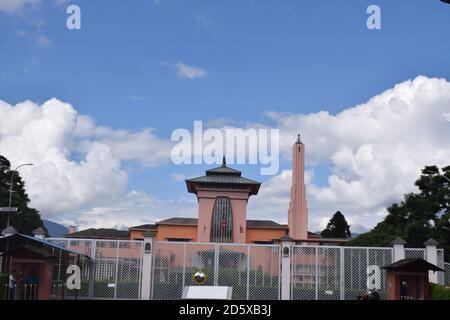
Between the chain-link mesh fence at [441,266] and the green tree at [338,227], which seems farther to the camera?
the green tree at [338,227]

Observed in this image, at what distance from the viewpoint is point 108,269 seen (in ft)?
88.1

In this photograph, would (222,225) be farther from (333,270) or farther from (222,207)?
(333,270)

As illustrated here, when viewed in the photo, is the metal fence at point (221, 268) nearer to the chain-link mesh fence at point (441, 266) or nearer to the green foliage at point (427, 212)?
the chain-link mesh fence at point (441, 266)

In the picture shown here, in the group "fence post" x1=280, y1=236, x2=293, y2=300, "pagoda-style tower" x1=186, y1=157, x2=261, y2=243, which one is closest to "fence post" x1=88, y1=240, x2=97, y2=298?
"fence post" x1=280, y1=236, x2=293, y2=300

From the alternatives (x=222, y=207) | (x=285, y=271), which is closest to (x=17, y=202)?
(x=222, y=207)

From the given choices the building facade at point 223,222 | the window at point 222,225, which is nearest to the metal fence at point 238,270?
the building facade at point 223,222

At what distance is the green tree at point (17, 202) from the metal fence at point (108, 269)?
2396 centimetres

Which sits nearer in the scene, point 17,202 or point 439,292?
point 439,292

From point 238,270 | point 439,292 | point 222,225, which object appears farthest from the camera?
point 222,225

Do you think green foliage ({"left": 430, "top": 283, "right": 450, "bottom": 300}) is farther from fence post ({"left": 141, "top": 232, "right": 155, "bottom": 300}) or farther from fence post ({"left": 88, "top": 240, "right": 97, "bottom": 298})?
fence post ({"left": 88, "top": 240, "right": 97, "bottom": 298})

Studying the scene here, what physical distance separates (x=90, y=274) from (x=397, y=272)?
14.9 meters

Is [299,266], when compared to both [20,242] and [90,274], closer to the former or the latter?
[90,274]

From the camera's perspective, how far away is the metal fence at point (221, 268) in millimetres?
26484

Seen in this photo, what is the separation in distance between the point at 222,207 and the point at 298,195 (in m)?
9.17
